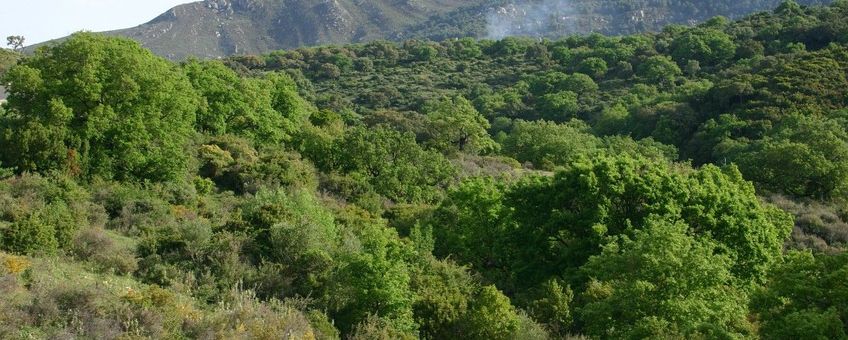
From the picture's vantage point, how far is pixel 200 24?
169250 mm

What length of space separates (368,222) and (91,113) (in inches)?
429

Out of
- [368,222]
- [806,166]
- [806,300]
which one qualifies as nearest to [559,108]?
[806,166]

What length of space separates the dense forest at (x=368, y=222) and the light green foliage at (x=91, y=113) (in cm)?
8

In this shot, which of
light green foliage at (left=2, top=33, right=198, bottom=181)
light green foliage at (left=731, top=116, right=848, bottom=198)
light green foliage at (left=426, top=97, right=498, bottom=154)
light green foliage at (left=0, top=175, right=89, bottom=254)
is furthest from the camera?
light green foliage at (left=426, top=97, right=498, bottom=154)

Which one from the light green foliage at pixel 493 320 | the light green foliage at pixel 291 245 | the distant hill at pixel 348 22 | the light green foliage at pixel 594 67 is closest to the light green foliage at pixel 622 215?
the light green foliage at pixel 493 320

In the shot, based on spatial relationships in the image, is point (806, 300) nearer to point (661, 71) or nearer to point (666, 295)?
point (666, 295)

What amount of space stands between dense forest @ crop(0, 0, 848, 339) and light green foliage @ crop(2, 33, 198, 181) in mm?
A: 82

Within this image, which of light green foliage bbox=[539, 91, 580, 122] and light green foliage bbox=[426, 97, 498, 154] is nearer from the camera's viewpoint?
light green foliage bbox=[426, 97, 498, 154]

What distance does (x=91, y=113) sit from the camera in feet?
79.6

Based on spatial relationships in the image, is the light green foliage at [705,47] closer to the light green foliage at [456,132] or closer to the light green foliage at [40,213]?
the light green foliage at [456,132]

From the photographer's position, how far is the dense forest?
12.5m

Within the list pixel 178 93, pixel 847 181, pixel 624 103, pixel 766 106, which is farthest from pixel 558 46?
pixel 178 93

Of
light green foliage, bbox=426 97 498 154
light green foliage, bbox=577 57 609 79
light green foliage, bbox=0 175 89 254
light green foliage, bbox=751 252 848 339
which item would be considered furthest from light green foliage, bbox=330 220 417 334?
light green foliage, bbox=577 57 609 79

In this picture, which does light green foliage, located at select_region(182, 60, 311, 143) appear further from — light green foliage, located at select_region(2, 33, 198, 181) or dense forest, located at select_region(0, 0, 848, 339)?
light green foliage, located at select_region(2, 33, 198, 181)
